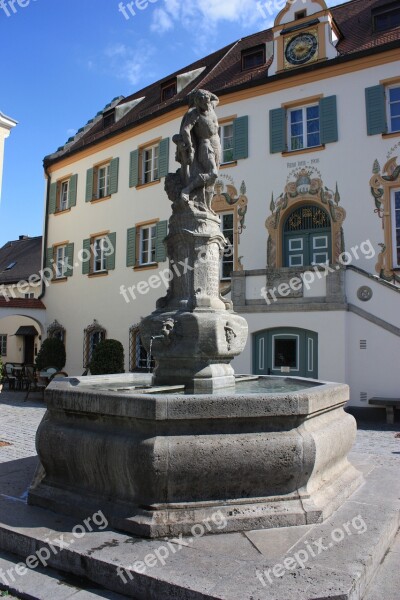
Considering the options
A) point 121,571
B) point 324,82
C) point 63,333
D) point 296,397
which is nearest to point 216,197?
point 324,82

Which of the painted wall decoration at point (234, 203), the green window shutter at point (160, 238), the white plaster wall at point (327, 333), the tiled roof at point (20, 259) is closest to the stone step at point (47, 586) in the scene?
the white plaster wall at point (327, 333)

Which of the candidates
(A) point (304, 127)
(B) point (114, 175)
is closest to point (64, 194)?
(B) point (114, 175)

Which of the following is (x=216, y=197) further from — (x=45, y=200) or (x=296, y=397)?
(x=296, y=397)

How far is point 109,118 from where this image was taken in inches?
869

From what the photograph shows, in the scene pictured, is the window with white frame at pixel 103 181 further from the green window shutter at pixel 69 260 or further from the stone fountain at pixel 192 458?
the stone fountain at pixel 192 458

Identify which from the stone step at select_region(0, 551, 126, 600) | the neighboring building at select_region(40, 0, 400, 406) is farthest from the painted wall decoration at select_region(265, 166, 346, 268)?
→ the stone step at select_region(0, 551, 126, 600)

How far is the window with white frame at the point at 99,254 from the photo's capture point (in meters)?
19.0

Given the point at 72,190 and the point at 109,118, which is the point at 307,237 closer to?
the point at 72,190

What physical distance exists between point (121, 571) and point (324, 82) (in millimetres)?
14098

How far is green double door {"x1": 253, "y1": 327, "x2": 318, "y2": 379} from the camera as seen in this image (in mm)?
12273

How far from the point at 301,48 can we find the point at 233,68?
319 centimetres

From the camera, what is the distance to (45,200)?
21922mm

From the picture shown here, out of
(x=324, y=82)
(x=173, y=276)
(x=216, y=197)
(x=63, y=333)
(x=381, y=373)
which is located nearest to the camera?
(x=173, y=276)

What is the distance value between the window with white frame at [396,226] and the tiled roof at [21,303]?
1393 centimetres
